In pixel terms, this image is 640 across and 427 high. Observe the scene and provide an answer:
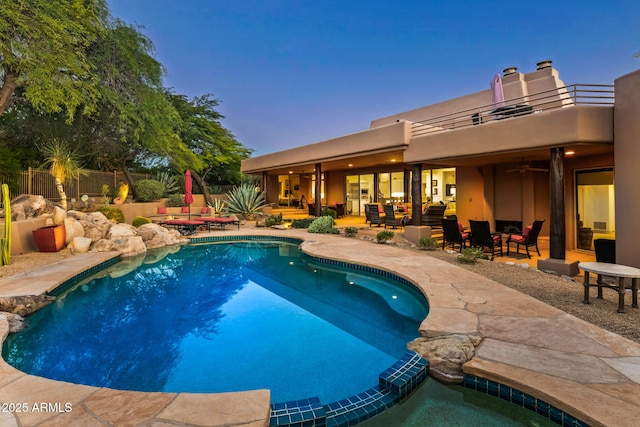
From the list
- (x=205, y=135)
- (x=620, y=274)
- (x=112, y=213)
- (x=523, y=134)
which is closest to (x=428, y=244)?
(x=523, y=134)

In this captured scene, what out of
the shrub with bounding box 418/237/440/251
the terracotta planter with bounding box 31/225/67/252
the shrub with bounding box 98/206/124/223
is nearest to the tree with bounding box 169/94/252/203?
the shrub with bounding box 98/206/124/223

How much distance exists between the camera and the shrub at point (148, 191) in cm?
1711

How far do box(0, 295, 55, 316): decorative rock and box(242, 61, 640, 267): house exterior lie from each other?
945 cm

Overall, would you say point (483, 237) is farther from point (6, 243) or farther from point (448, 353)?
point (6, 243)

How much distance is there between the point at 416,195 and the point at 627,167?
5.07 metres

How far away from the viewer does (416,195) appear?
10.4m

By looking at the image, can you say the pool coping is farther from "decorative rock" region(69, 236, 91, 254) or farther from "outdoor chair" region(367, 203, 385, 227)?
"outdoor chair" region(367, 203, 385, 227)

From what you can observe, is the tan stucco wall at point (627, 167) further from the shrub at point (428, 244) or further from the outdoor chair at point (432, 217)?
the outdoor chair at point (432, 217)

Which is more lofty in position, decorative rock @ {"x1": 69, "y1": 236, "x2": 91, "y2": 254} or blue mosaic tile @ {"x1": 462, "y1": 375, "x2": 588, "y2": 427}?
decorative rock @ {"x1": 69, "y1": 236, "x2": 91, "y2": 254}

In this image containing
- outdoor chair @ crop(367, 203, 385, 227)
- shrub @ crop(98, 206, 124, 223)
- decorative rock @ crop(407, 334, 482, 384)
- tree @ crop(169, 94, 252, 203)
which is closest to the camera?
decorative rock @ crop(407, 334, 482, 384)

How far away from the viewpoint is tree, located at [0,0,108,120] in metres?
8.37

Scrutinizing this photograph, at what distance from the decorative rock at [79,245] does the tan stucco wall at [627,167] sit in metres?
13.0

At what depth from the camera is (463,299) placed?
4.95 m

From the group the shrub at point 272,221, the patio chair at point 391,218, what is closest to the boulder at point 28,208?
the shrub at point 272,221
